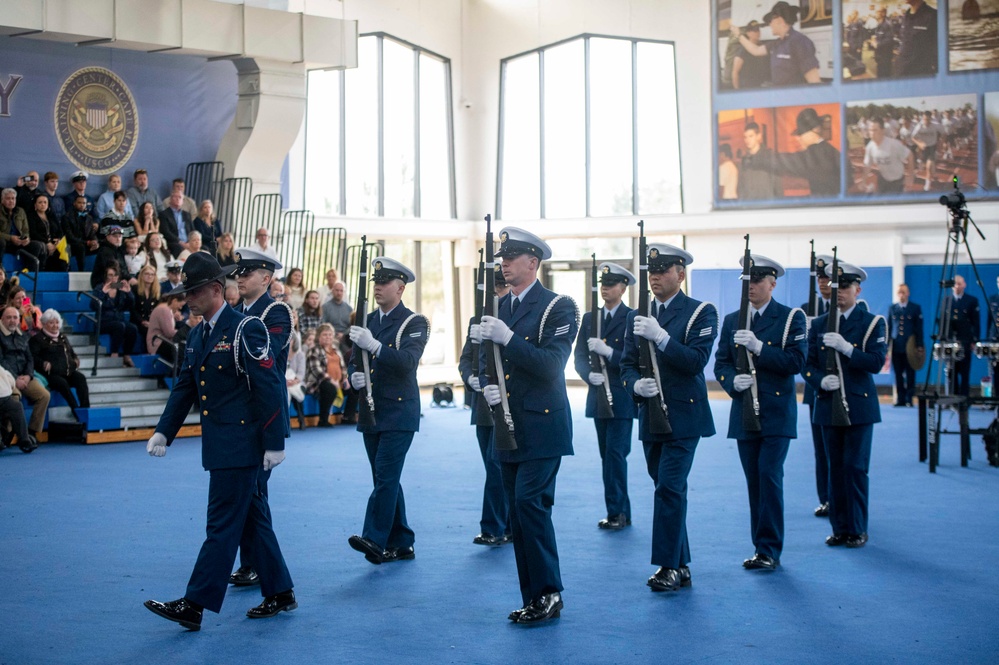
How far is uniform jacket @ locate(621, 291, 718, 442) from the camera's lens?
662 centimetres

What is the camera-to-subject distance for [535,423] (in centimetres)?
585

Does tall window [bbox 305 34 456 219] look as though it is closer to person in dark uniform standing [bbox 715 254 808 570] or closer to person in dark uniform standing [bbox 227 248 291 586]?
person in dark uniform standing [bbox 227 248 291 586]

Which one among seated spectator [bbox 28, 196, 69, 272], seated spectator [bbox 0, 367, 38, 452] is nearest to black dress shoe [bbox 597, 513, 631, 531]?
seated spectator [bbox 0, 367, 38, 452]

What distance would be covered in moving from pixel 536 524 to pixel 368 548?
144 cm

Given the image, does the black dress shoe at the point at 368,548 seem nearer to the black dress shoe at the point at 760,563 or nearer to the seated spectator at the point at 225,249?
the black dress shoe at the point at 760,563

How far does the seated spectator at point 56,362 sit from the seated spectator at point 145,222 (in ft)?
9.68

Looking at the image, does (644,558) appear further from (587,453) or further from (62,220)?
(62,220)

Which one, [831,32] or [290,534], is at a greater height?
[831,32]

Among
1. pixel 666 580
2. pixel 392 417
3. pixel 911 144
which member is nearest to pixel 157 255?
pixel 392 417

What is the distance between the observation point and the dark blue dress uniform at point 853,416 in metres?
7.89

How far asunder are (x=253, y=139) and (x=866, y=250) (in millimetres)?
10697

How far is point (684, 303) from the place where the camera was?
22.5 feet

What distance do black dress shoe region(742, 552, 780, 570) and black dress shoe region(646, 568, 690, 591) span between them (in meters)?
0.66

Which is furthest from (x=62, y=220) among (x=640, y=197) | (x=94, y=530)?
(x=640, y=197)
